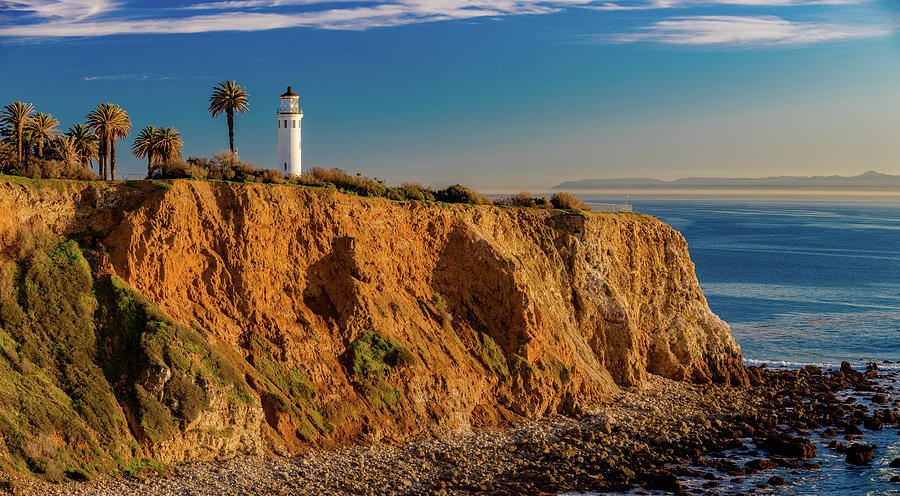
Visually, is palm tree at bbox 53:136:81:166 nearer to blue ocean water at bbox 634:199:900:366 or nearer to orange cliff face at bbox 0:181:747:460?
orange cliff face at bbox 0:181:747:460

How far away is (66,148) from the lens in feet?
169

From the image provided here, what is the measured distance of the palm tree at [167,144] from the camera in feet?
173

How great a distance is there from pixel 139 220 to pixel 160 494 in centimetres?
1269

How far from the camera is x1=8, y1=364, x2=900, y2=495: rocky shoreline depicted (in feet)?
105

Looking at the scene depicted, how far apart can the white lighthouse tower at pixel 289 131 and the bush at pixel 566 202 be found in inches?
718

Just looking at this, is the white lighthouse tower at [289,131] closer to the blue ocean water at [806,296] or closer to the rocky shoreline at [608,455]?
the rocky shoreline at [608,455]

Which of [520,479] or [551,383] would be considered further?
[551,383]

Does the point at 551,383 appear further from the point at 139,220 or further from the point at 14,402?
the point at 14,402

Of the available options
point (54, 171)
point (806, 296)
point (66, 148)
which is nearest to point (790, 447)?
point (54, 171)

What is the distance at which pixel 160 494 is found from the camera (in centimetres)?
2967

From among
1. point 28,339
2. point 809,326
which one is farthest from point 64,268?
point 809,326

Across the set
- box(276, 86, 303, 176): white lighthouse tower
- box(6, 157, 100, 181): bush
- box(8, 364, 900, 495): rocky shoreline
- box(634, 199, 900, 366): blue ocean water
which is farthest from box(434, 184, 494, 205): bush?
box(634, 199, 900, 366): blue ocean water

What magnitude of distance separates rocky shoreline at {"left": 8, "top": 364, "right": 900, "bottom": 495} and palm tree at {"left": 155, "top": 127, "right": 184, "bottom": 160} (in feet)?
87.7

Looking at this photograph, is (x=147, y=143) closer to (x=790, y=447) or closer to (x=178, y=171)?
(x=178, y=171)
